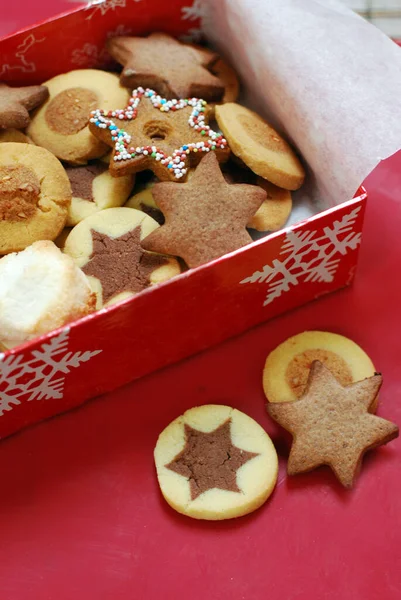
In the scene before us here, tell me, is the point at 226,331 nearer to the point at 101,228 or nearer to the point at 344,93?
the point at 101,228

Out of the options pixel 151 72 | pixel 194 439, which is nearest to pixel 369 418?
→ pixel 194 439

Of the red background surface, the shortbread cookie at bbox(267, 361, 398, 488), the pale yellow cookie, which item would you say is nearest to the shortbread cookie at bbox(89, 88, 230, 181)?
the pale yellow cookie

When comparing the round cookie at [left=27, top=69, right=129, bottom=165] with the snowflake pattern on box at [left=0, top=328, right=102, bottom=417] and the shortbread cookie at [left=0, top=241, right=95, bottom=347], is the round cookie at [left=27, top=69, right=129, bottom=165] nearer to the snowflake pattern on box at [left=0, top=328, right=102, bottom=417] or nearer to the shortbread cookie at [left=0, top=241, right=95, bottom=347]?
the shortbread cookie at [left=0, top=241, right=95, bottom=347]

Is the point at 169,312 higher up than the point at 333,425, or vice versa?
the point at 169,312

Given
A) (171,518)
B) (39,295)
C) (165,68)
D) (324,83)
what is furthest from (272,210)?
(171,518)

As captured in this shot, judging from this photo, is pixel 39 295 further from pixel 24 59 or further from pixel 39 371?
pixel 24 59

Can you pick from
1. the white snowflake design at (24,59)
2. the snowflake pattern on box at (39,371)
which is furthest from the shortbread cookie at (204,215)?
the white snowflake design at (24,59)
